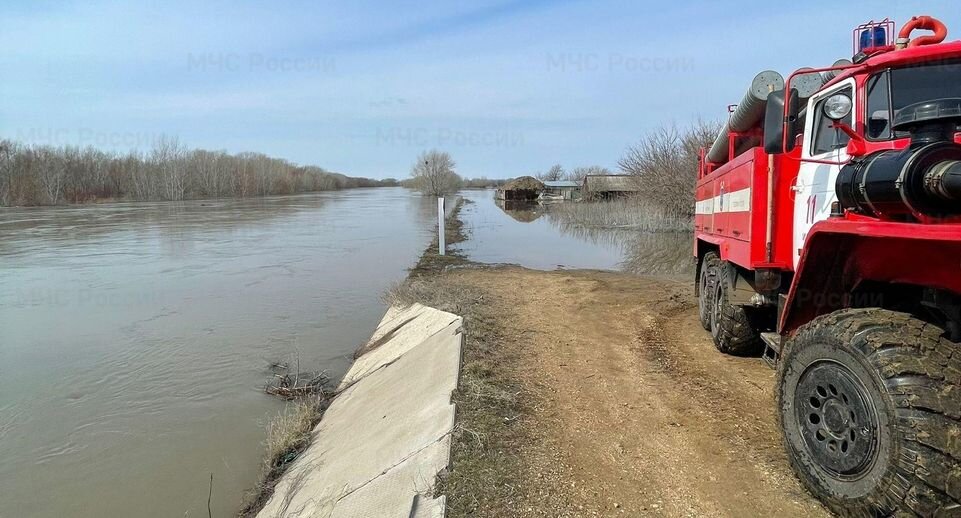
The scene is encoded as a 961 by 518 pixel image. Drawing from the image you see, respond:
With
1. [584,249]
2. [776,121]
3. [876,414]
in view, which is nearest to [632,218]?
[584,249]

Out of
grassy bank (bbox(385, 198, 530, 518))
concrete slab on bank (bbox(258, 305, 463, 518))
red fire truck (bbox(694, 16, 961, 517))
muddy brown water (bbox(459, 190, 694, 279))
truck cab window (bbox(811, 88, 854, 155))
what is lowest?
concrete slab on bank (bbox(258, 305, 463, 518))

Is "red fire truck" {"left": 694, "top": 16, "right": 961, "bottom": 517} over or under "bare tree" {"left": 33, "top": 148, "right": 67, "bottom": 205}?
under

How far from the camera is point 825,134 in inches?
168

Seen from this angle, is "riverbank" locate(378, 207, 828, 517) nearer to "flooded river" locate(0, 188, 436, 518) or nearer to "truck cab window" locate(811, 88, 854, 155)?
"truck cab window" locate(811, 88, 854, 155)

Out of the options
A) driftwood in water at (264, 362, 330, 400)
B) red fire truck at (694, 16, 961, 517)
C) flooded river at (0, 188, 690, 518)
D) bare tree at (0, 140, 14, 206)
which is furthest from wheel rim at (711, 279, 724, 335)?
bare tree at (0, 140, 14, 206)

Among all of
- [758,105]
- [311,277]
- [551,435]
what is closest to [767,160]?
[758,105]

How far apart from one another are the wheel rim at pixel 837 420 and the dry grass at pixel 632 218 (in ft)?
89.1

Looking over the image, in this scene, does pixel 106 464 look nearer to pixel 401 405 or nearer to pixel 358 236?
pixel 401 405

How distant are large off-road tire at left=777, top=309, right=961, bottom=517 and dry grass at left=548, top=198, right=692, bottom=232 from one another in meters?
27.2

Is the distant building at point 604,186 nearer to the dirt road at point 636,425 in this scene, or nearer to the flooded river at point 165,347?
the flooded river at point 165,347

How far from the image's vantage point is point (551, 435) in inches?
184

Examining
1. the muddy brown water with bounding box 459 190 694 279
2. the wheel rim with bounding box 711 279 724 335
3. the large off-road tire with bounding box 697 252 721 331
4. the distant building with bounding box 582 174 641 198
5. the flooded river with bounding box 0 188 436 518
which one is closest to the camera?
Answer: the flooded river with bounding box 0 188 436 518

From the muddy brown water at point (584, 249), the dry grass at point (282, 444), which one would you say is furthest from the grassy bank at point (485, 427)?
the muddy brown water at point (584, 249)

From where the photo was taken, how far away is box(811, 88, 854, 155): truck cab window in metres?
3.96
